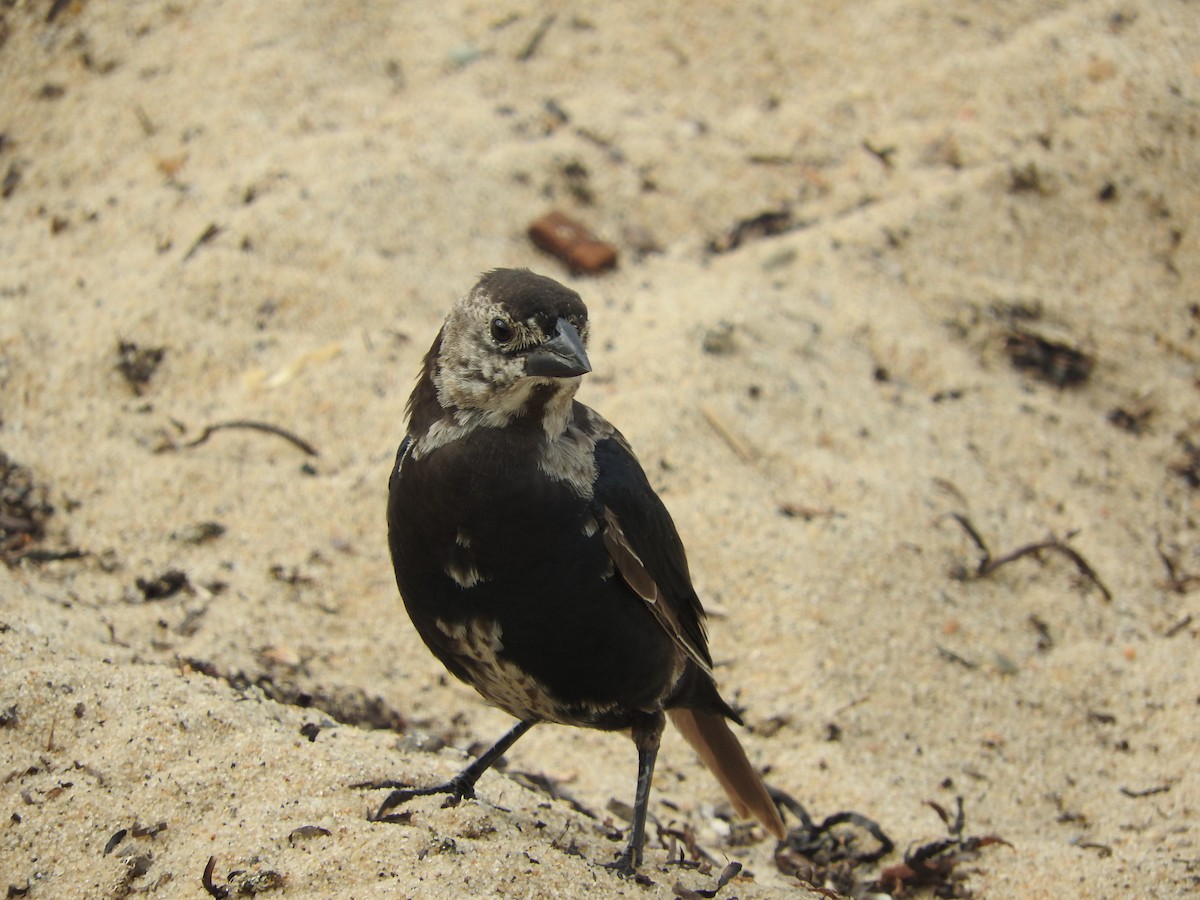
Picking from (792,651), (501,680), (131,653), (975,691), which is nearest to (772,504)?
(792,651)

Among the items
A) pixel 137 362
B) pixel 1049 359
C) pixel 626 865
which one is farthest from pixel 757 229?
pixel 626 865

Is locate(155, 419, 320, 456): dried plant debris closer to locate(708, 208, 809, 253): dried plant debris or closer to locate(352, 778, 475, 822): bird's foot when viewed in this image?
locate(352, 778, 475, 822): bird's foot

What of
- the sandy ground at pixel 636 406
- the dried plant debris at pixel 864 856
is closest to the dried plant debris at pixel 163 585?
the sandy ground at pixel 636 406

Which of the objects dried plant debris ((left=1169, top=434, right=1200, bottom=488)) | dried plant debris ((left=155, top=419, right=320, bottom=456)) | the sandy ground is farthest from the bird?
dried plant debris ((left=1169, top=434, right=1200, bottom=488))

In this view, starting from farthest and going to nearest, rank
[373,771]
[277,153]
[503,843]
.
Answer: [277,153], [373,771], [503,843]

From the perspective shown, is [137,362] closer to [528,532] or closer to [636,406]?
[636,406]

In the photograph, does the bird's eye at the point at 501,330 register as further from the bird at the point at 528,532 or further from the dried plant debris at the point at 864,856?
the dried plant debris at the point at 864,856

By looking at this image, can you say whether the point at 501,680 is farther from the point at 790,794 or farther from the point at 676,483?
the point at 676,483
